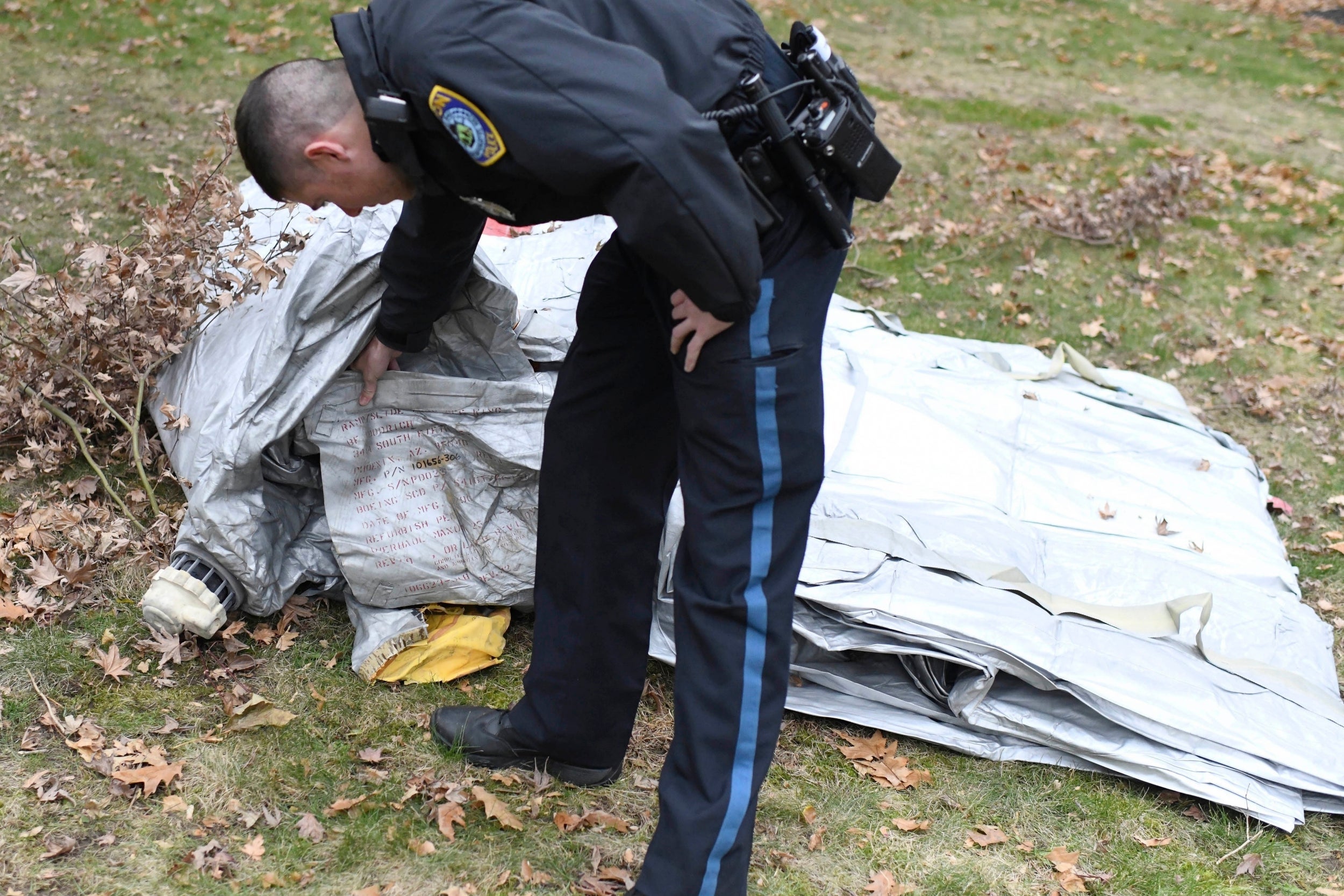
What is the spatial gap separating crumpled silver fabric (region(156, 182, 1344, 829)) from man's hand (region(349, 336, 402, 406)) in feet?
0.13

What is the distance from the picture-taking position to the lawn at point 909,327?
2410 millimetres

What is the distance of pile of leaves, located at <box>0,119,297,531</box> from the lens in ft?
10.4

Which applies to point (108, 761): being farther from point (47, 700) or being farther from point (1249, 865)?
point (1249, 865)

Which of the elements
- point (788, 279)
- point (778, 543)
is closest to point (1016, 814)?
point (778, 543)

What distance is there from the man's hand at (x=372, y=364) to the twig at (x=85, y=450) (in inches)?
33.6

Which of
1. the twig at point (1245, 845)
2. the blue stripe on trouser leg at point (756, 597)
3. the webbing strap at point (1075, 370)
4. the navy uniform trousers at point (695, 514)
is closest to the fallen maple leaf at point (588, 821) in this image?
the navy uniform trousers at point (695, 514)

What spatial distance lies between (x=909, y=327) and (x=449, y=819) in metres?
3.47

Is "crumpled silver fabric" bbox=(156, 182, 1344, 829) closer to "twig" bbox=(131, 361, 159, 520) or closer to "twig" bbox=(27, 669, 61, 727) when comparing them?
"twig" bbox=(131, 361, 159, 520)

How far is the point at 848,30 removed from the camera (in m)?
9.96

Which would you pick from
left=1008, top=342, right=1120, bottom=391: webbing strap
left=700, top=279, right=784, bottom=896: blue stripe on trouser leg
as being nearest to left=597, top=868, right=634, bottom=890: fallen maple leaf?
left=700, top=279, right=784, bottom=896: blue stripe on trouser leg

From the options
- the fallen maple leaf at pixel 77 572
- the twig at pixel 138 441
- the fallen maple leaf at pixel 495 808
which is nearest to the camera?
the fallen maple leaf at pixel 495 808

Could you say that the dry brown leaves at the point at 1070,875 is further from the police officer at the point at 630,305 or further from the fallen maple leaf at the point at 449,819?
the fallen maple leaf at the point at 449,819

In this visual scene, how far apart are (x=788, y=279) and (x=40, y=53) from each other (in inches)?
284

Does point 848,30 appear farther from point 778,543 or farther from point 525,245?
point 778,543
